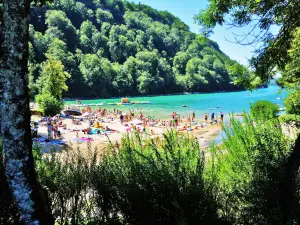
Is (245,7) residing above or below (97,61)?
below

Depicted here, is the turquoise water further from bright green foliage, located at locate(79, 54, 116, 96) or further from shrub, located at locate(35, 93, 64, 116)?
shrub, located at locate(35, 93, 64, 116)

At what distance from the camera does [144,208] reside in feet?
12.5

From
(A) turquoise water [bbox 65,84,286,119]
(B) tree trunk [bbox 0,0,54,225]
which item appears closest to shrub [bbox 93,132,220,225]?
(B) tree trunk [bbox 0,0,54,225]

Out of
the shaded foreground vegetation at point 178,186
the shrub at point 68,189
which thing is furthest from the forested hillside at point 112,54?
the shaded foreground vegetation at point 178,186

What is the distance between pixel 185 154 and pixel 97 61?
12640 cm

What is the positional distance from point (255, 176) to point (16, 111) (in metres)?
3.20

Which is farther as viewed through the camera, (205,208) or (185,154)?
(185,154)

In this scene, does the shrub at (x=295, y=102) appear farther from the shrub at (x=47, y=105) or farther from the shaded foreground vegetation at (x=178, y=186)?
the shrub at (x=47, y=105)

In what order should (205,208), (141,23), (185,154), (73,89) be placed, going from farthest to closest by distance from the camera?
(141,23)
(73,89)
(185,154)
(205,208)

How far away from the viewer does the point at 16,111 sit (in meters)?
3.06

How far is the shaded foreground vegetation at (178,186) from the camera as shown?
148 inches

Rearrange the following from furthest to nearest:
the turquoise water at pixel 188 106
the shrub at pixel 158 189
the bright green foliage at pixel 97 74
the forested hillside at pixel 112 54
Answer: the forested hillside at pixel 112 54 < the bright green foliage at pixel 97 74 < the turquoise water at pixel 188 106 < the shrub at pixel 158 189

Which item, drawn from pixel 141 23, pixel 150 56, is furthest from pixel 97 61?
pixel 141 23

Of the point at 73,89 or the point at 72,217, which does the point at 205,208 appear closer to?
the point at 72,217
